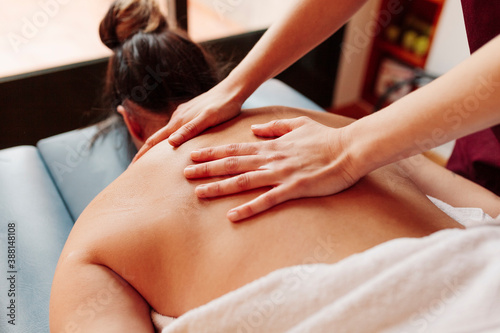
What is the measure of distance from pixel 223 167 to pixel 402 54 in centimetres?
224

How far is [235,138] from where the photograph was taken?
3.20 ft

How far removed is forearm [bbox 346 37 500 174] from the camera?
67cm

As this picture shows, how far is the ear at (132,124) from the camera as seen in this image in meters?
1.20

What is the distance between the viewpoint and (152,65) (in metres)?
1.15

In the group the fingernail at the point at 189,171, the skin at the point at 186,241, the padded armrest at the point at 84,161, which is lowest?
the padded armrest at the point at 84,161

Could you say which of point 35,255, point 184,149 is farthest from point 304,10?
point 35,255

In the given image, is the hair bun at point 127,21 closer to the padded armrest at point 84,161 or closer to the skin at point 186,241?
the padded armrest at point 84,161

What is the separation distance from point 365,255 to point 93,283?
0.49 m

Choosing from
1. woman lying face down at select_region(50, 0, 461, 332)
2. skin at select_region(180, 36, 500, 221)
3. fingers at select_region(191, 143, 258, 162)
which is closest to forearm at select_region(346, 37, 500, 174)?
skin at select_region(180, 36, 500, 221)

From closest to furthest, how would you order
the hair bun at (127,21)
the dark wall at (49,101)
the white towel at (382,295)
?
1. the white towel at (382,295)
2. the hair bun at (127,21)
3. the dark wall at (49,101)

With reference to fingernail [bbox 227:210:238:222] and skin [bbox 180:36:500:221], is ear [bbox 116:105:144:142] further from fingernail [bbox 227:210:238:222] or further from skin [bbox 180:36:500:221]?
fingernail [bbox 227:210:238:222]

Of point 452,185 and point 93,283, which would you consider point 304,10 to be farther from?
point 93,283

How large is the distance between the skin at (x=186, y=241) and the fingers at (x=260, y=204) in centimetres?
2

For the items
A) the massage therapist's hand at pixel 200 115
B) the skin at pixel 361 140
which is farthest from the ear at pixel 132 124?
the skin at pixel 361 140
